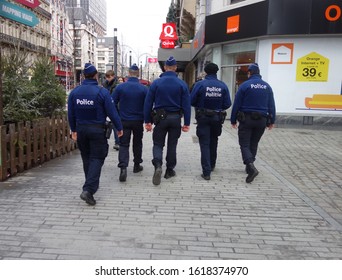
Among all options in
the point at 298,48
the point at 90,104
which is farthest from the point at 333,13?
the point at 90,104

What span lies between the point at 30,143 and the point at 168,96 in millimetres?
2610

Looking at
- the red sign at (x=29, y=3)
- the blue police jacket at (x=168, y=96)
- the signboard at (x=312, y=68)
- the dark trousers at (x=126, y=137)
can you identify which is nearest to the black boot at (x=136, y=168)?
the dark trousers at (x=126, y=137)

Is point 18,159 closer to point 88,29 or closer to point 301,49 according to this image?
point 301,49

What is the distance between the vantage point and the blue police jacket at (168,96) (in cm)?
546

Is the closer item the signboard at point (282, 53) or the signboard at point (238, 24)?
the signboard at point (238, 24)

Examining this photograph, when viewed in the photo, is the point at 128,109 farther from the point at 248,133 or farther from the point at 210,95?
the point at 248,133

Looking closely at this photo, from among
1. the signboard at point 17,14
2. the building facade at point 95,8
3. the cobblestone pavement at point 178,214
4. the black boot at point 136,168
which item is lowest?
the cobblestone pavement at point 178,214

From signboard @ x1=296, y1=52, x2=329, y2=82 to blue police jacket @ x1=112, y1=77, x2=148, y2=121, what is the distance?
8.13 metres

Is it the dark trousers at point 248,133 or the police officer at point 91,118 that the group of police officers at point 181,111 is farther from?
the police officer at point 91,118

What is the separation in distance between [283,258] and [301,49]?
1033cm

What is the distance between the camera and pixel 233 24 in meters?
13.4

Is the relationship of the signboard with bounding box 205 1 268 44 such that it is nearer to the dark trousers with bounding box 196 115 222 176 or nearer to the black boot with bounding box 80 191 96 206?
the dark trousers with bounding box 196 115 222 176

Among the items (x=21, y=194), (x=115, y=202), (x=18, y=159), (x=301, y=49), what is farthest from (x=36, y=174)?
(x=301, y=49)

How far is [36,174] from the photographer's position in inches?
235
